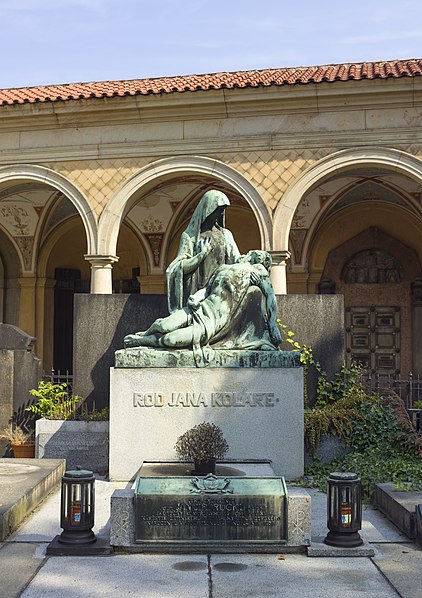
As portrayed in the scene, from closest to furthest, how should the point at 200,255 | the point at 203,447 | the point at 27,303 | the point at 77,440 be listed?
1. the point at 203,447
2. the point at 200,255
3. the point at 77,440
4. the point at 27,303

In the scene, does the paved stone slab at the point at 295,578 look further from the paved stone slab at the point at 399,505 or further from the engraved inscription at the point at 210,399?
the engraved inscription at the point at 210,399

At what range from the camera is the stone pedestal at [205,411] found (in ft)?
26.9

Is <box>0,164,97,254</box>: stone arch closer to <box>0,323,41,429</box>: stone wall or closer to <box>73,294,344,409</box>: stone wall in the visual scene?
<box>0,323,41,429</box>: stone wall

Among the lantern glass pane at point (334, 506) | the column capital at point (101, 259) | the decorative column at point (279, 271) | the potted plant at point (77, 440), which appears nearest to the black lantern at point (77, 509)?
the lantern glass pane at point (334, 506)

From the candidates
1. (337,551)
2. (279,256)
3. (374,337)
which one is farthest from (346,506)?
(374,337)

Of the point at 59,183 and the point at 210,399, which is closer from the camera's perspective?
the point at 210,399

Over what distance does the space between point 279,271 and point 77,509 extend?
29.8 ft

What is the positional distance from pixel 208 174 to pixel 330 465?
24.5 feet

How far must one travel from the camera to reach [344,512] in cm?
557

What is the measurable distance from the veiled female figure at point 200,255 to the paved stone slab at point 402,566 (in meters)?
4.10

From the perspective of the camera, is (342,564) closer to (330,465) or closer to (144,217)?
(330,465)

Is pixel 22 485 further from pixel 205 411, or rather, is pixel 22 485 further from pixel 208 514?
pixel 208 514

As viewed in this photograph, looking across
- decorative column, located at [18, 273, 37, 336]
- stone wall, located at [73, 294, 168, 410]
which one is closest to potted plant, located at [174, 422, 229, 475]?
stone wall, located at [73, 294, 168, 410]

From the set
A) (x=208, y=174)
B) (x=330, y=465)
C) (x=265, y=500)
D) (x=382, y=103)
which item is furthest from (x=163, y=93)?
(x=265, y=500)
